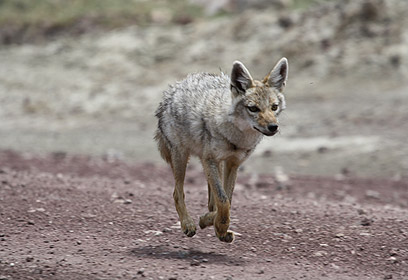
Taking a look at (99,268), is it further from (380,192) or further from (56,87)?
(56,87)

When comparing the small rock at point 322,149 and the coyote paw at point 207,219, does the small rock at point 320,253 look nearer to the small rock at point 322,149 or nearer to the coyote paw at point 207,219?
the coyote paw at point 207,219

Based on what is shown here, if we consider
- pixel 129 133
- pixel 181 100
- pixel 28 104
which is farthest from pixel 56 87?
pixel 181 100

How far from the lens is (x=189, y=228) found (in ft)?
22.8

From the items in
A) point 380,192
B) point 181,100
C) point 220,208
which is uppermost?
point 181,100

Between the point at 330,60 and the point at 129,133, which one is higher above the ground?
the point at 330,60

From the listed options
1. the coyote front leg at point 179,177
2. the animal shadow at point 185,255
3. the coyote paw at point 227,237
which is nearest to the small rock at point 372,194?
the coyote front leg at point 179,177

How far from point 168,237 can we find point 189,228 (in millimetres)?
376

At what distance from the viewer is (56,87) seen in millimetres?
23984

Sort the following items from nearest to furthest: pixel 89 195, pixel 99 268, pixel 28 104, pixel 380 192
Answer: pixel 99 268 < pixel 89 195 < pixel 380 192 < pixel 28 104

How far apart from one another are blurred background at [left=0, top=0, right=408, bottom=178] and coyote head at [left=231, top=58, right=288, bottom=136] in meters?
7.96

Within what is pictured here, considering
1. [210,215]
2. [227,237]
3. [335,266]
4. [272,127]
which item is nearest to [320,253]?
[335,266]

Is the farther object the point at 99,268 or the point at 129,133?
the point at 129,133

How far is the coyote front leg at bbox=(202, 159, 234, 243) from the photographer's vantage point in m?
6.53

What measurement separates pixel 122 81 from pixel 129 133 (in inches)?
179
